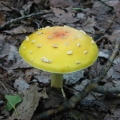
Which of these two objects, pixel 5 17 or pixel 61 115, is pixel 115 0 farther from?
pixel 61 115

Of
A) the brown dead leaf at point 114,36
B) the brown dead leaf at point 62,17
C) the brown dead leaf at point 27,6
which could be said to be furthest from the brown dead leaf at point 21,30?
the brown dead leaf at point 114,36

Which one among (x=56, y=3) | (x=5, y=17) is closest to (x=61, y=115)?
(x=5, y=17)

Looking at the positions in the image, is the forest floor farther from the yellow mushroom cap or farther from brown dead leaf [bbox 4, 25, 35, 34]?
the yellow mushroom cap

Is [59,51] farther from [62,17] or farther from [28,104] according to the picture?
[62,17]

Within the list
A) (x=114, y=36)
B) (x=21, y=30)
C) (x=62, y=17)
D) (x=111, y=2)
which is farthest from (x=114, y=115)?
(x=111, y=2)

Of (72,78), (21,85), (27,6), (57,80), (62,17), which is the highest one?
(57,80)
